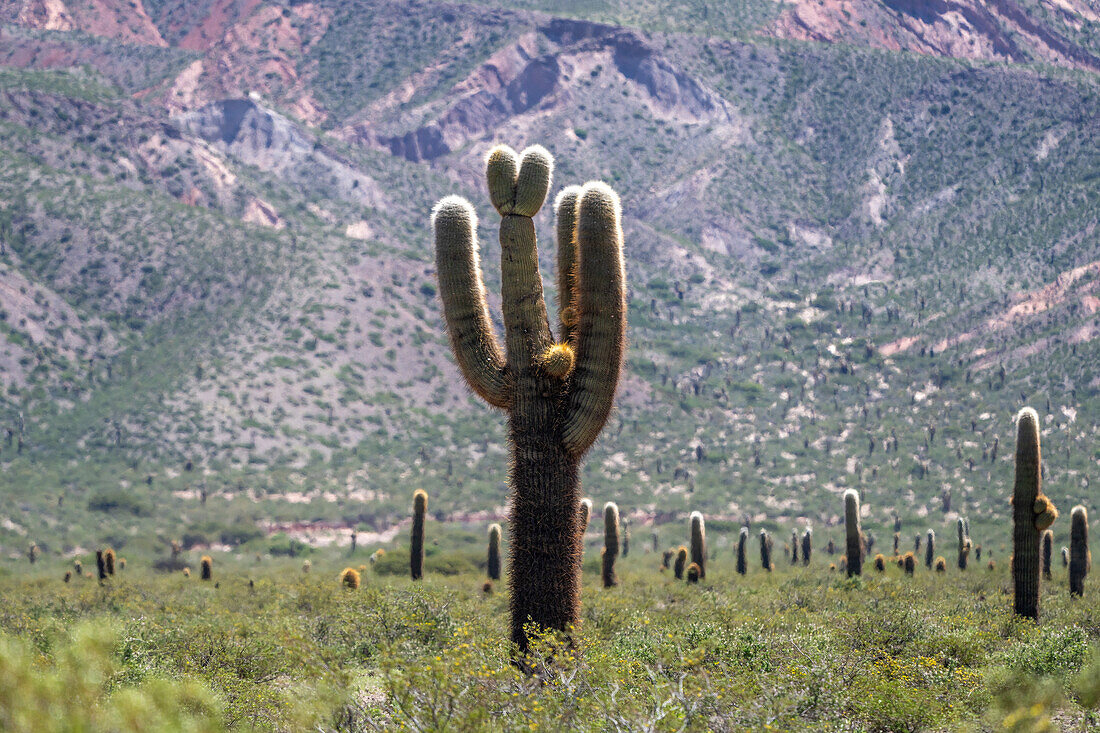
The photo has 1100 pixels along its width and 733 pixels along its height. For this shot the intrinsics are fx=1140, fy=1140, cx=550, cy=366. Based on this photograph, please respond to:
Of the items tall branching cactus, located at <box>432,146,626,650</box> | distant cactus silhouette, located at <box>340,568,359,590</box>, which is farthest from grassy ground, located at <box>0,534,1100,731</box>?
distant cactus silhouette, located at <box>340,568,359,590</box>

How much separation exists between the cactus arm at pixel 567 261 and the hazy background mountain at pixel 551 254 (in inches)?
2043

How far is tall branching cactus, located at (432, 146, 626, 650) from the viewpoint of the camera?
39.5 feet

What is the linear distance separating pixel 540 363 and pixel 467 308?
43.9 inches

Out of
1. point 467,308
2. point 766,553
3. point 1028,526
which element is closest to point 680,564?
point 766,553

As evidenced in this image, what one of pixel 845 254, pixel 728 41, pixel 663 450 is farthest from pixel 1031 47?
pixel 663 450

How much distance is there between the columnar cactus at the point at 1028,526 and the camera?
17531 mm

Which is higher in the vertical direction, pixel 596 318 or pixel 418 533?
pixel 596 318

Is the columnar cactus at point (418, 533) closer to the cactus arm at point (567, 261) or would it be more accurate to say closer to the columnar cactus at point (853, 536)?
the columnar cactus at point (853, 536)

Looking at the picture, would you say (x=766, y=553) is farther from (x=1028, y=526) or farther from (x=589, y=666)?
(x=589, y=666)

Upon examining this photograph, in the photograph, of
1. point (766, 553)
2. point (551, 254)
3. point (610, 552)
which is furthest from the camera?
point (551, 254)

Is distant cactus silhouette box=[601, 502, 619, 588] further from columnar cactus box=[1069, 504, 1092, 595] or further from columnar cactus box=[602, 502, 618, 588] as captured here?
columnar cactus box=[1069, 504, 1092, 595]

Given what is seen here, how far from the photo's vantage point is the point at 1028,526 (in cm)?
1762

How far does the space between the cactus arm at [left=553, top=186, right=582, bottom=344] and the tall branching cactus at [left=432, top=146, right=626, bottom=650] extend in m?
0.04

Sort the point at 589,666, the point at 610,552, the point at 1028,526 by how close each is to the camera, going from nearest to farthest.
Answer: the point at 589,666 → the point at 1028,526 → the point at 610,552
